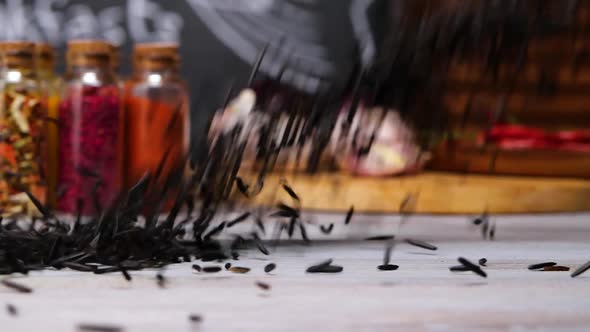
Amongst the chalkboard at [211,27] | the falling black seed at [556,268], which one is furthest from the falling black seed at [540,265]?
the chalkboard at [211,27]

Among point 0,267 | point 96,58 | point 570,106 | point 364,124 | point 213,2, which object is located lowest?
point 0,267

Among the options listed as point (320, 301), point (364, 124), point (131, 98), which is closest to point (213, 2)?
point (131, 98)

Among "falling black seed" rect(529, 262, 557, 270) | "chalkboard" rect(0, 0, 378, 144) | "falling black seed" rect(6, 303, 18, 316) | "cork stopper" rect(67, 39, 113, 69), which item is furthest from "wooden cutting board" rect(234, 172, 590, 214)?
"chalkboard" rect(0, 0, 378, 144)

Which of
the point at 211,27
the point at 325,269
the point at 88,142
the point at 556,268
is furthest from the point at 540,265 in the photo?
the point at 211,27

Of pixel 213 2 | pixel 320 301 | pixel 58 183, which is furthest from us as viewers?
pixel 213 2

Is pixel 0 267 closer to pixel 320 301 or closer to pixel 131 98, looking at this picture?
pixel 320 301

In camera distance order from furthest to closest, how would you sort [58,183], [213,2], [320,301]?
[213,2], [58,183], [320,301]

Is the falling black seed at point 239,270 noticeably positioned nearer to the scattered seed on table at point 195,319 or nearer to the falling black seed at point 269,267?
the falling black seed at point 269,267

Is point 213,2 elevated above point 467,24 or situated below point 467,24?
above

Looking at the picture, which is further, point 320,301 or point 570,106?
point 570,106
